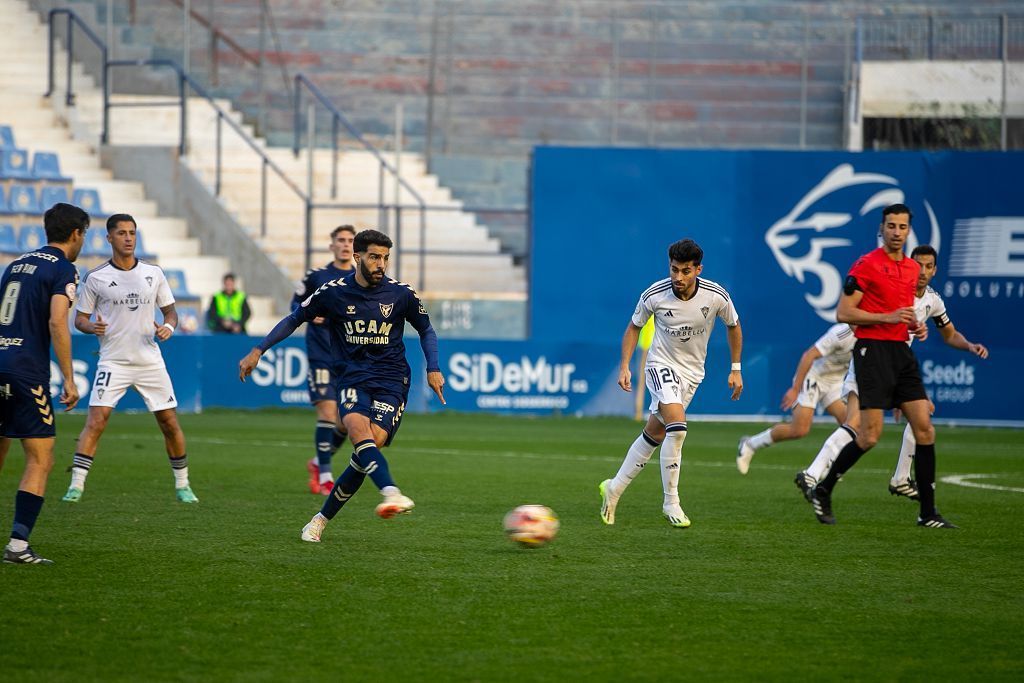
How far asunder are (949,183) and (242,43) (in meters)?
16.5

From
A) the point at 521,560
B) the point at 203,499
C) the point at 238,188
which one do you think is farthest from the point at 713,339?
the point at 521,560

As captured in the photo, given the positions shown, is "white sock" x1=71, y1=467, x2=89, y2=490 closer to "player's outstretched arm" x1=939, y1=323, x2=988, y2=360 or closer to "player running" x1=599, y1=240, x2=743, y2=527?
"player running" x1=599, y1=240, x2=743, y2=527

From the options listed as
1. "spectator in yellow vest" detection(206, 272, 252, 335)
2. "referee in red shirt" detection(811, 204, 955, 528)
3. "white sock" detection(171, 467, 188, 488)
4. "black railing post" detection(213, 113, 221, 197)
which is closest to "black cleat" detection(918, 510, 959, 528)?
"referee in red shirt" detection(811, 204, 955, 528)

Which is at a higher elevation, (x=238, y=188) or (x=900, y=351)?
(x=238, y=188)

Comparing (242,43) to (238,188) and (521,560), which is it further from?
(521,560)

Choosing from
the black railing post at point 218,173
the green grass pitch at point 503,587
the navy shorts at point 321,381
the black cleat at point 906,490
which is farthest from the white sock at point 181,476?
the black railing post at point 218,173

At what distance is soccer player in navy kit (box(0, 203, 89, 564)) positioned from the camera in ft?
26.6

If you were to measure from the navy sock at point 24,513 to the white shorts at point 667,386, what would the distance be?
439 cm

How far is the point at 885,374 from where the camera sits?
34.4 ft

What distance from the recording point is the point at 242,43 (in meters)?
32.8

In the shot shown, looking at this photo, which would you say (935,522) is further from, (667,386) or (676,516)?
(667,386)

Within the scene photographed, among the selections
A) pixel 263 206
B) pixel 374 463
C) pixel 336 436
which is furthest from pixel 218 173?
pixel 374 463

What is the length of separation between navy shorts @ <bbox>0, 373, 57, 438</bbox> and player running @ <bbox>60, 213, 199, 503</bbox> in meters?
3.14

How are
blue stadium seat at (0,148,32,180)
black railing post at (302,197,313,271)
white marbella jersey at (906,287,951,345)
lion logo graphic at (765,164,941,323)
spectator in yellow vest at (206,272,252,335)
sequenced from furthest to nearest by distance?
1. blue stadium seat at (0,148,32,180)
2. black railing post at (302,197,313,271)
3. lion logo graphic at (765,164,941,323)
4. spectator in yellow vest at (206,272,252,335)
5. white marbella jersey at (906,287,951,345)
